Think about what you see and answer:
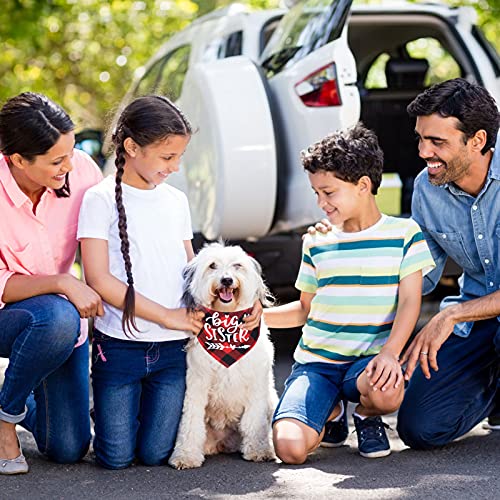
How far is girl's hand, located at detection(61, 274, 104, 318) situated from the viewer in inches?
160

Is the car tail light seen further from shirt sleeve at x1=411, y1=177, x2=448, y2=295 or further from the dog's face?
the dog's face

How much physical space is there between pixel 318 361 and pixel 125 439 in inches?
33.9

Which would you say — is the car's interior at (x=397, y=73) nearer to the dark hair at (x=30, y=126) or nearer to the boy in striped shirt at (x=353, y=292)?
the boy in striped shirt at (x=353, y=292)

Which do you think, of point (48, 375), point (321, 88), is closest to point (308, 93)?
point (321, 88)

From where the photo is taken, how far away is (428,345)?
4.20m

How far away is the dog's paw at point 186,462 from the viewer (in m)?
4.18

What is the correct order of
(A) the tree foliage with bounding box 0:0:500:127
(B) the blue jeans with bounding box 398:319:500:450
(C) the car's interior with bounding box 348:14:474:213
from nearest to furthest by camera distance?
1. (B) the blue jeans with bounding box 398:319:500:450
2. (C) the car's interior with bounding box 348:14:474:213
3. (A) the tree foliage with bounding box 0:0:500:127

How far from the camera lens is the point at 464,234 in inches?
179

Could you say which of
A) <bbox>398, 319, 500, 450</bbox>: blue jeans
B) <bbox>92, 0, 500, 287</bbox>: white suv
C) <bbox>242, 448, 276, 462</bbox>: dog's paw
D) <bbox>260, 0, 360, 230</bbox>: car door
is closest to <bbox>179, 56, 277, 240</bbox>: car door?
<bbox>92, 0, 500, 287</bbox>: white suv

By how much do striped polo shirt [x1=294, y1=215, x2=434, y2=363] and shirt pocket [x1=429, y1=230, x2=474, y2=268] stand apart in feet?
0.82

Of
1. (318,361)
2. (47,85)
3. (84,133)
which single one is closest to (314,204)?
(318,361)

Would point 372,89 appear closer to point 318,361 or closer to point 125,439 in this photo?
point 318,361

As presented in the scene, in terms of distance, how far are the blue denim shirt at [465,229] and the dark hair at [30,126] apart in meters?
1.59

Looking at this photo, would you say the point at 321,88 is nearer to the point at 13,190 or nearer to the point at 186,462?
the point at 13,190
